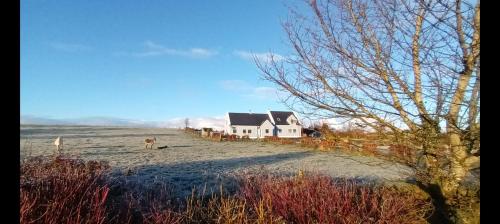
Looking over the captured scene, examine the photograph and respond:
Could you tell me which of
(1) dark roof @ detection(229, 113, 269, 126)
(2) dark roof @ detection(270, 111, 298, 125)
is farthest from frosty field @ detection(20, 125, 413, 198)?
(2) dark roof @ detection(270, 111, 298, 125)

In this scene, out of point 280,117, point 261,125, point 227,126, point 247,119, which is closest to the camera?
point 261,125

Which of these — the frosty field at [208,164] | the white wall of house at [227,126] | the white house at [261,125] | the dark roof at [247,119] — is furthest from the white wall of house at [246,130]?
the frosty field at [208,164]

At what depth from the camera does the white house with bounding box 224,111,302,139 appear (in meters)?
50.3

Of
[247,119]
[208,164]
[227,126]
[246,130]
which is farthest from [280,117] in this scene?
[208,164]

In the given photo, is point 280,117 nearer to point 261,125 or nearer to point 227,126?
point 261,125

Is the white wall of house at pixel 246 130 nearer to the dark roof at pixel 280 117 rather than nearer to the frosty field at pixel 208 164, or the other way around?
the dark roof at pixel 280 117

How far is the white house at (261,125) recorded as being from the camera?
50281 mm

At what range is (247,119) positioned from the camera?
51.2 metres

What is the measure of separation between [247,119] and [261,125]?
2317 mm

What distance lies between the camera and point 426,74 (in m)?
4.21

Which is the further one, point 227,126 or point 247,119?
point 227,126

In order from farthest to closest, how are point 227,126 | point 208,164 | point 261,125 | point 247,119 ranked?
point 227,126, point 247,119, point 261,125, point 208,164
